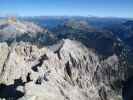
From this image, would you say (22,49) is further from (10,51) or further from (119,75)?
(119,75)

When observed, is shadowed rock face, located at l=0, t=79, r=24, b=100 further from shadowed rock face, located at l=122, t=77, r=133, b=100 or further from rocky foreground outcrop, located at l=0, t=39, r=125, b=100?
shadowed rock face, located at l=122, t=77, r=133, b=100

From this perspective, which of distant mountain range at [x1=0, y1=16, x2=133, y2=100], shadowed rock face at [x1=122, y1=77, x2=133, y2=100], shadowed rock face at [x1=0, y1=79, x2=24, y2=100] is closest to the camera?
shadowed rock face at [x1=0, y1=79, x2=24, y2=100]

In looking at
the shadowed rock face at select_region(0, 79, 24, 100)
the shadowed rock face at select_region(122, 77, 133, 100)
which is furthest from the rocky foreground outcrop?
the shadowed rock face at select_region(122, 77, 133, 100)

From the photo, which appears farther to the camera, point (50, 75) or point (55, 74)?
point (55, 74)

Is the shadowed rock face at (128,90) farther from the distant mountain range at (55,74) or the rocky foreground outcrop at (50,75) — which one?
the rocky foreground outcrop at (50,75)

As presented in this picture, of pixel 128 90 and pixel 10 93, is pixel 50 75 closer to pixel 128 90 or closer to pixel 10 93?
pixel 10 93

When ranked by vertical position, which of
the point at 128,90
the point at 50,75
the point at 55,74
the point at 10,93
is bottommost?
the point at 128,90

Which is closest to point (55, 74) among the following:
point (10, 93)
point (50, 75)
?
point (50, 75)

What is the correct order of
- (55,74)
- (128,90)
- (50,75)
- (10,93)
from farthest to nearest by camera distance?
(128,90), (55,74), (50,75), (10,93)
